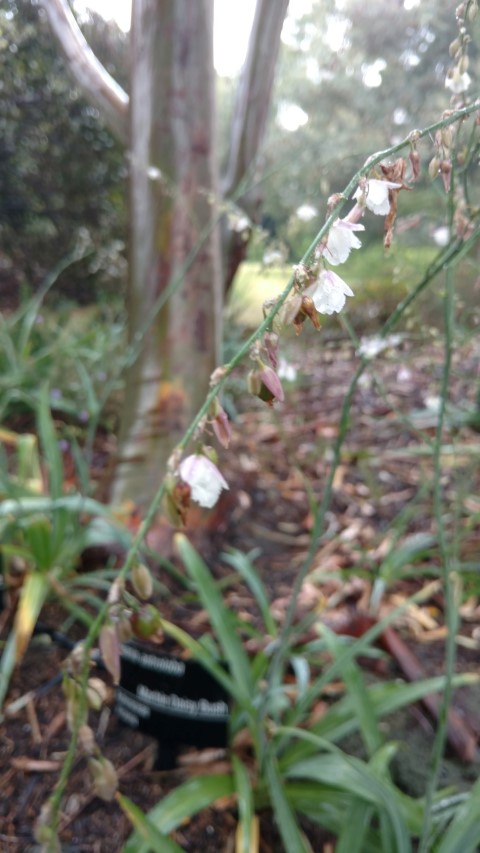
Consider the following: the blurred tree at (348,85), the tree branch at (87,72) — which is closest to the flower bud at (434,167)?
the blurred tree at (348,85)

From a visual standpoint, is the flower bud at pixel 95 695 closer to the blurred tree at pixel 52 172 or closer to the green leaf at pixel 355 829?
the green leaf at pixel 355 829

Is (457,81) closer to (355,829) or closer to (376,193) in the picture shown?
(376,193)

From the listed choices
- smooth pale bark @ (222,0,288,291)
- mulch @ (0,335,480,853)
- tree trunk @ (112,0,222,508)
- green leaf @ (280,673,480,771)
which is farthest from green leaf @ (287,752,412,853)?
smooth pale bark @ (222,0,288,291)

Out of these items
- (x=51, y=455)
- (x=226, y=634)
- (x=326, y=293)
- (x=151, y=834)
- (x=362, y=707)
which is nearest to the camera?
(x=326, y=293)

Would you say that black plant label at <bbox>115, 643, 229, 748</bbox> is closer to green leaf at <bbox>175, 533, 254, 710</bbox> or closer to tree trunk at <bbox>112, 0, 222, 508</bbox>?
green leaf at <bbox>175, 533, 254, 710</bbox>

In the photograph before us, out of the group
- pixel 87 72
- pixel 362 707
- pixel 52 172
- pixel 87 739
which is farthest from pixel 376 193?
pixel 52 172
